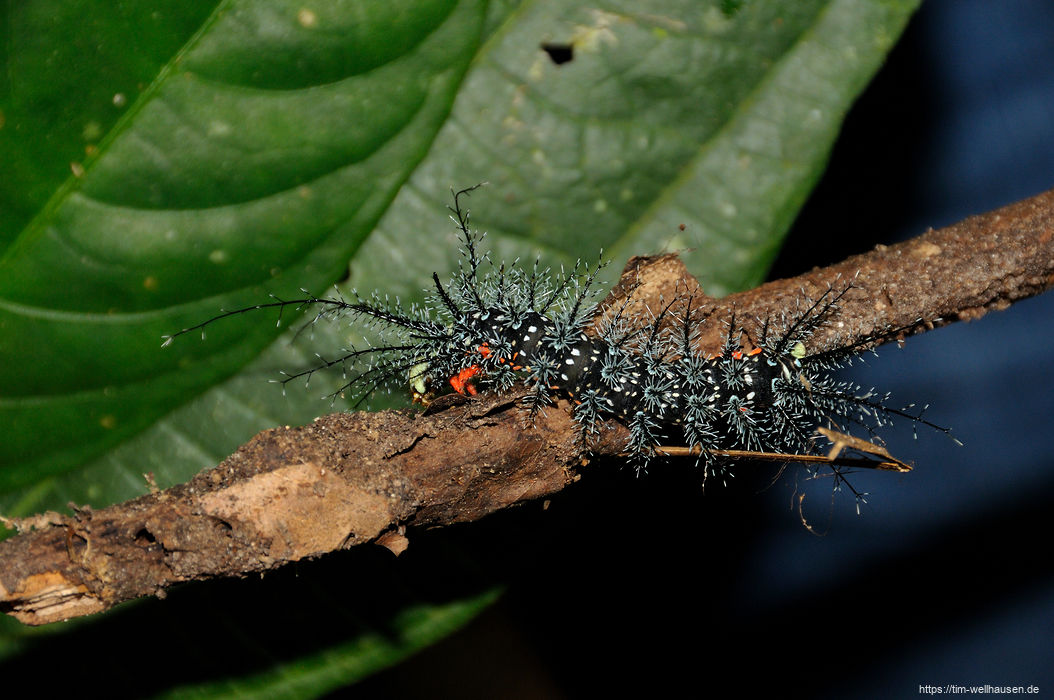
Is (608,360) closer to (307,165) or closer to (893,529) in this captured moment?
(307,165)

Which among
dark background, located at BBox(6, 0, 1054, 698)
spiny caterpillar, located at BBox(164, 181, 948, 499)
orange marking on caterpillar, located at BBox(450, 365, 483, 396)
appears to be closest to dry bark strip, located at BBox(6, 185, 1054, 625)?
spiny caterpillar, located at BBox(164, 181, 948, 499)

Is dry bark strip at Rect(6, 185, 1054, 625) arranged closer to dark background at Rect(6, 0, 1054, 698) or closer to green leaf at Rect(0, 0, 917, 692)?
green leaf at Rect(0, 0, 917, 692)

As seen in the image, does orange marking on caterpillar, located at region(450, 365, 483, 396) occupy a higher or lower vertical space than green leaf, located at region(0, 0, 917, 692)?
lower

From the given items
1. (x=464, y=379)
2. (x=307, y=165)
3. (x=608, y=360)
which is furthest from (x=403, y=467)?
(x=307, y=165)

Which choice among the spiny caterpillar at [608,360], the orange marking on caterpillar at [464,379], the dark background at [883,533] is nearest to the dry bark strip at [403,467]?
the spiny caterpillar at [608,360]

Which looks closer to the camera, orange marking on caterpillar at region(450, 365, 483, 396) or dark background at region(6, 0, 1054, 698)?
orange marking on caterpillar at region(450, 365, 483, 396)

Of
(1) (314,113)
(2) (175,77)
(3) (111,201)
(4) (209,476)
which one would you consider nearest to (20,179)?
(3) (111,201)

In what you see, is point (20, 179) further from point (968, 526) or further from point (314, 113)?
point (968, 526)
